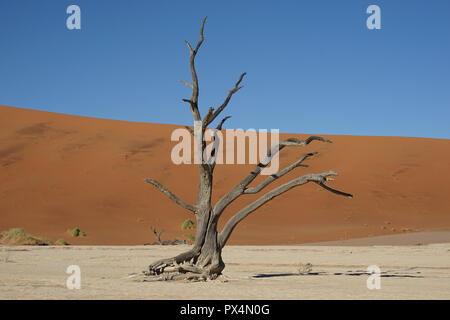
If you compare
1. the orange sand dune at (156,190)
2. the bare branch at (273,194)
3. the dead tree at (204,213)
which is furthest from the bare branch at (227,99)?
the orange sand dune at (156,190)

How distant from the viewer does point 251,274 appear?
1305 cm

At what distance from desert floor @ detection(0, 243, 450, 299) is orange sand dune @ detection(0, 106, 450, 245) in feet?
21.5

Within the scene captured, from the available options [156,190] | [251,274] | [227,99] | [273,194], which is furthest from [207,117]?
[156,190]

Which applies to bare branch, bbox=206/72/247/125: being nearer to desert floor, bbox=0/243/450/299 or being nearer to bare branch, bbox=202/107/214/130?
bare branch, bbox=202/107/214/130

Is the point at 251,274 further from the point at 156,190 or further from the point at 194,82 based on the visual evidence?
the point at 156,190

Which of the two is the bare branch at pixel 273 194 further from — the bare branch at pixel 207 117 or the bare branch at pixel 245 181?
the bare branch at pixel 207 117

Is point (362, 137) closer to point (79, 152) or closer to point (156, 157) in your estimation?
point (156, 157)

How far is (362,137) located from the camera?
192ft

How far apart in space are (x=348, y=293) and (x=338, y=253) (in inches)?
429

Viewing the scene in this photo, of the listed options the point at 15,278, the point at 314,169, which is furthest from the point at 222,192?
the point at 15,278

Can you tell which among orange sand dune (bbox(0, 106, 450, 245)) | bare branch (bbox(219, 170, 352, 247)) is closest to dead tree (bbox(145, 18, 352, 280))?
bare branch (bbox(219, 170, 352, 247))

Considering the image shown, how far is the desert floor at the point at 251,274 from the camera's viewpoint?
9.10 metres

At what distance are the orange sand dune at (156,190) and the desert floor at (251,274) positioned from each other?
6.56m

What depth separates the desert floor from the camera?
29.9 feet
